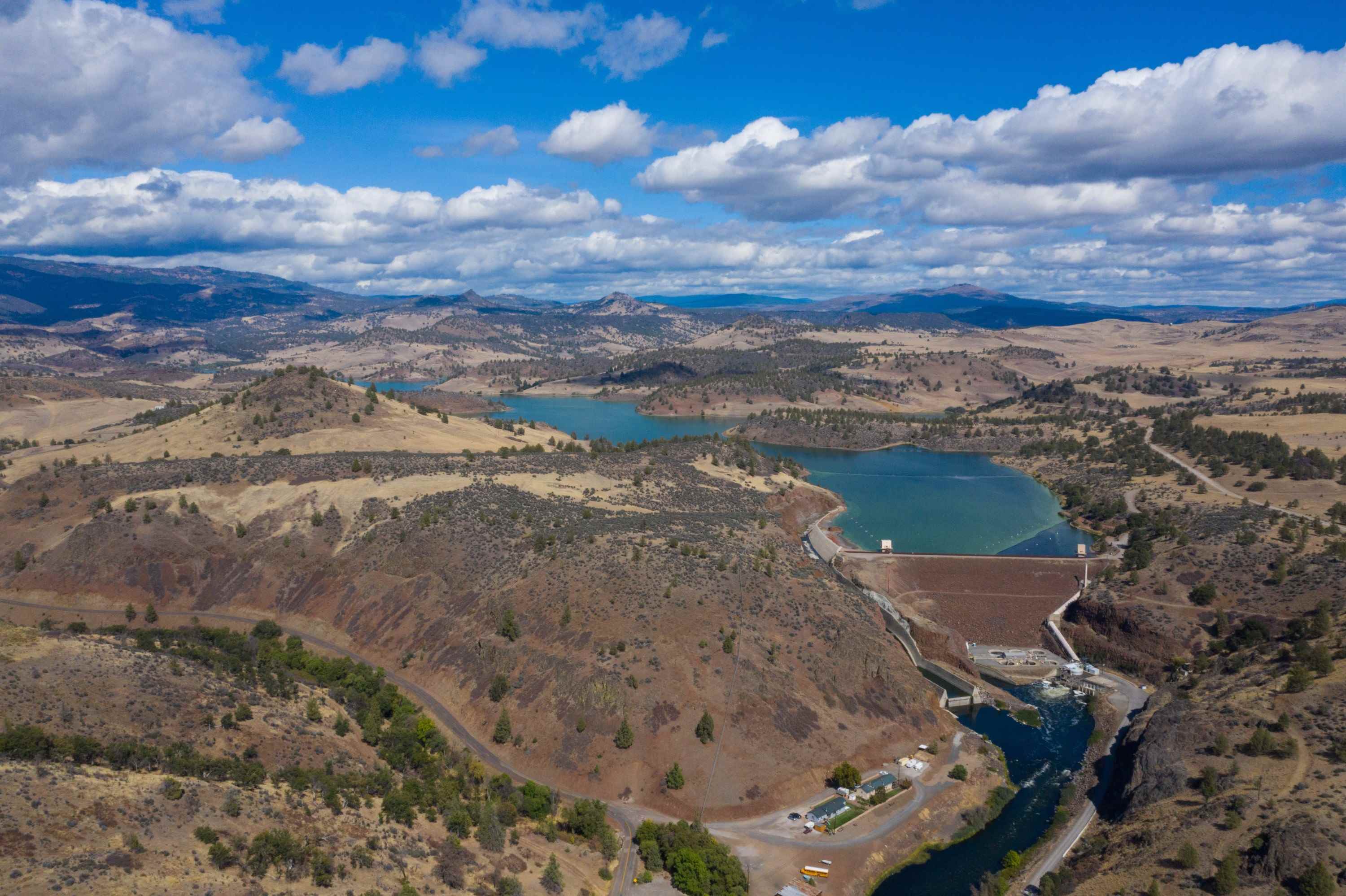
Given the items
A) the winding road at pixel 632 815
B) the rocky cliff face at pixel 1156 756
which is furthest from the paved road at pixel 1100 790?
the winding road at pixel 632 815

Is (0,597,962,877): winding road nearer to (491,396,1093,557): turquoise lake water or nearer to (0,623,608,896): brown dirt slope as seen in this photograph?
(0,623,608,896): brown dirt slope

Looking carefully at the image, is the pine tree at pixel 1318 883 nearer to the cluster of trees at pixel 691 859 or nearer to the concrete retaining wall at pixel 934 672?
the cluster of trees at pixel 691 859

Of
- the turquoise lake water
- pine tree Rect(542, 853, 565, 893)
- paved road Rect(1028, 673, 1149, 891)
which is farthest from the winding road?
the turquoise lake water

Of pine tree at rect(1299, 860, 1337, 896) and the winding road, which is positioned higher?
pine tree at rect(1299, 860, 1337, 896)

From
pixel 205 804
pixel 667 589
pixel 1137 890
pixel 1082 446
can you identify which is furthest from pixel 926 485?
pixel 205 804

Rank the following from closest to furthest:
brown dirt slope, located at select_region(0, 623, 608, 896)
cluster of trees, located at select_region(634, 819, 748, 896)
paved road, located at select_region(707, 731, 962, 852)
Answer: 1. brown dirt slope, located at select_region(0, 623, 608, 896)
2. cluster of trees, located at select_region(634, 819, 748, 896)
3. paved road, located at select_region(707, 731, 962, 852)

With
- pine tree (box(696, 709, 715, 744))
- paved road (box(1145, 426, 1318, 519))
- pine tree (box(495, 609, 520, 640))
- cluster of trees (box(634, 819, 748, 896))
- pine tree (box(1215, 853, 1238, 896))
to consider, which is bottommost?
cluster of trees (box(634, 819, 748, 896))

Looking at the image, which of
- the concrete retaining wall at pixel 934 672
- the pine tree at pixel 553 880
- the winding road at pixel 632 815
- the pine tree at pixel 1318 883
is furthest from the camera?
Answer: the concrete retaining wall at pixel 934 672
